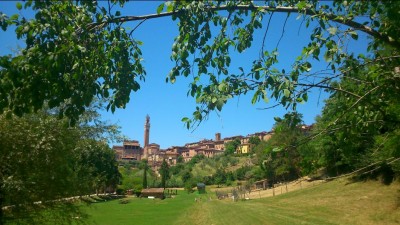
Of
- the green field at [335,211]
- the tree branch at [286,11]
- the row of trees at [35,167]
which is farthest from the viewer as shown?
the green field at [335,211]

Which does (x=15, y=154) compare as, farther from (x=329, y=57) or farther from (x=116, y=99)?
(x=329, y=57)

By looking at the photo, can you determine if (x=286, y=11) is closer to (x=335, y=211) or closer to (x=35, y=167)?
(x=35, y=167)

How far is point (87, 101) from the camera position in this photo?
477 cm

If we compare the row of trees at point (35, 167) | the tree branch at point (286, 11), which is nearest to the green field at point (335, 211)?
the row of trees at point (35, 167)

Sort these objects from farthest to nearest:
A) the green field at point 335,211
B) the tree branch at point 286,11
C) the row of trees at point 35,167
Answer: the green field at point 335,211
the row of trees at point 35,167
the tree branch at point 286,11

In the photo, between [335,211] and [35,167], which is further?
[335,211]

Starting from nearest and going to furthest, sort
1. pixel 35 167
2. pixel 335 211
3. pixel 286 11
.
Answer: pixel 286 11 → pixel 35 167 → pixel 335 211

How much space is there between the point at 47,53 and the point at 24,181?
9307mm

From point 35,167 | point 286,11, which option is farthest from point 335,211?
point 286,11

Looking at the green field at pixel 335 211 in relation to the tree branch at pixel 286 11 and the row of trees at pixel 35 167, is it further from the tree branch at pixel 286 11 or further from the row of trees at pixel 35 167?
the tree branch at pixel 286 11

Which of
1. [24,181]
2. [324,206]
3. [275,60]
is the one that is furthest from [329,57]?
[324,206]

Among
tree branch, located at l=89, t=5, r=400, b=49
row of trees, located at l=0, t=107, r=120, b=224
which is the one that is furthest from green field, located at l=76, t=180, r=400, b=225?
tree branch, located at l=89, t=5, r=400, b=49

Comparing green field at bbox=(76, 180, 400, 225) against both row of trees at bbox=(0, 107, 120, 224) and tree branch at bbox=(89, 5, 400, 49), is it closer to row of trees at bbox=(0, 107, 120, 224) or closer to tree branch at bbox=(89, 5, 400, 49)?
row of trees at bbox=(0, 107, 120, 224)

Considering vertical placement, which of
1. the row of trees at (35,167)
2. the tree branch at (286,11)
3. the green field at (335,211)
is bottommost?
the green field at (335,211)
